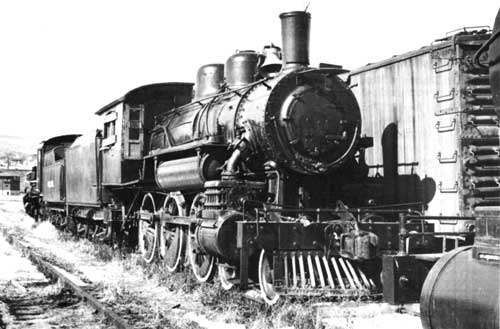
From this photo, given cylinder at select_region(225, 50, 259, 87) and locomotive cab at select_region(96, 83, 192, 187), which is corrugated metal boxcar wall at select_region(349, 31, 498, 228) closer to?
cylinder at select_region(225, 50, 259, 87)

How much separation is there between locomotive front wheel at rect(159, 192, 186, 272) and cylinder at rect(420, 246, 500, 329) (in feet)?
20.5

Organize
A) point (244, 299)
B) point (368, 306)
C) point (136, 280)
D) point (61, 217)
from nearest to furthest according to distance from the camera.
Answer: point (368, 306) → point (244, 299) → point (136, 280) → point (61, 217)

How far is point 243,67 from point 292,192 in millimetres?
2788

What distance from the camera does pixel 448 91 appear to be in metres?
7.82

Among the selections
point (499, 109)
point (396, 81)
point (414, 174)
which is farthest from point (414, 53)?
point (499, 109)

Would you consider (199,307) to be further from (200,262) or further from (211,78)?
(211,78)

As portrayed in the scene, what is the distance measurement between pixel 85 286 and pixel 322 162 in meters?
4.10

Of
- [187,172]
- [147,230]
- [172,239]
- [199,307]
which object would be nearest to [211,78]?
[187,172]

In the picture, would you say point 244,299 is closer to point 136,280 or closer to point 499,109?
point 136,280

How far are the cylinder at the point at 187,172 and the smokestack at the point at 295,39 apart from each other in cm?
181

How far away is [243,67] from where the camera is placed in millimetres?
9633

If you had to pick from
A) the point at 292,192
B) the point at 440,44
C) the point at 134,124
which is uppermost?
the point at 440,44

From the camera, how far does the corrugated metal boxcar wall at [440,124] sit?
7.54 metres

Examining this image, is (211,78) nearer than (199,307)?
No
